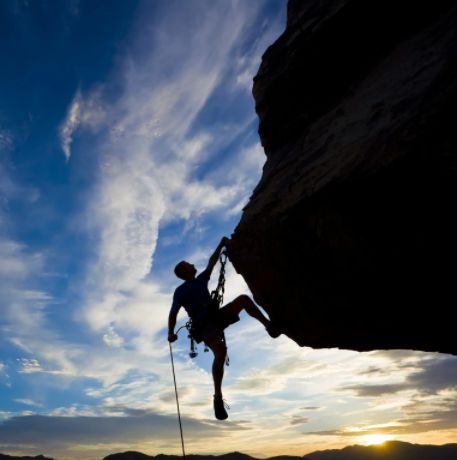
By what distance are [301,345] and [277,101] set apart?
504 cm

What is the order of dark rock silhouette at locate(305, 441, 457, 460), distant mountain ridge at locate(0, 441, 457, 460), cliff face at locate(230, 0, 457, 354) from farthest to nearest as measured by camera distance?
dark rock silhouette at locate(305, 441, 457, 460) → distant mountain ridge at locate(0, 441, 457, 460) → cliff face at locate(230, 0, 457, 354)

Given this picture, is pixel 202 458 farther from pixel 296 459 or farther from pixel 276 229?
pixel 276 229

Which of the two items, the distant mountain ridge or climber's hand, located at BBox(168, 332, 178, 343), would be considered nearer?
climber's hand, located at BBox(168, 332, 178, 343)

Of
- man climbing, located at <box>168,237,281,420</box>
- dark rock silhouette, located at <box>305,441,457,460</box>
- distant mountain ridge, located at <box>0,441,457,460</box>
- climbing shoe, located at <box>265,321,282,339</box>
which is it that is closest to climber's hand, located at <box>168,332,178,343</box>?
man climbing, located at <box>168,237,281,420</box>

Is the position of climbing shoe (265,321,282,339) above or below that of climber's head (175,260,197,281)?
below

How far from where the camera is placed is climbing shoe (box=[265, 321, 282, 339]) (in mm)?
7629

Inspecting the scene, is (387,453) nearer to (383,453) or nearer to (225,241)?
(383,453)

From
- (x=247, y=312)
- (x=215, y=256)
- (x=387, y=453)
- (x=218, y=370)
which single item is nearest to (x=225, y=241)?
(x=215, y=256)

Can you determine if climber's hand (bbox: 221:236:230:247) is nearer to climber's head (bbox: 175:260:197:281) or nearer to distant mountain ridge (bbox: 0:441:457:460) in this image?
climber's head (bbox: 175:260:197:281)

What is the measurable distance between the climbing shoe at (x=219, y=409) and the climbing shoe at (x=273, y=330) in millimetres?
1574

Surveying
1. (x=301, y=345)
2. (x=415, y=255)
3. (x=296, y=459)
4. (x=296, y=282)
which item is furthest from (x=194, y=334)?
(x=296, y=459)

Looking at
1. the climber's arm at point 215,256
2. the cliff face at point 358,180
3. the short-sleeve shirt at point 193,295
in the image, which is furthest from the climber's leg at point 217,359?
the climber's arm at point 215,256

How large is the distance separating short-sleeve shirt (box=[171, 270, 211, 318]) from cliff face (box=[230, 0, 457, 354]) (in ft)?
3.65

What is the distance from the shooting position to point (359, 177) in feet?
15.8
